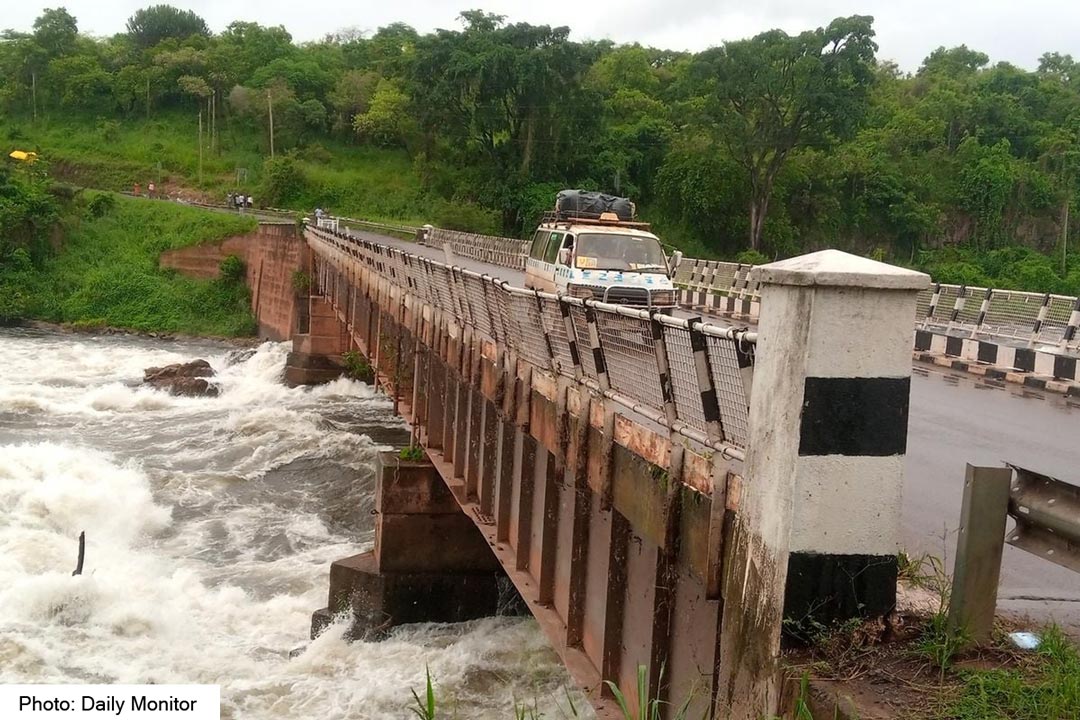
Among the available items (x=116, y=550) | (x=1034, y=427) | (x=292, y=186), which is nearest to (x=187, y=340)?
(x=292, y=186)

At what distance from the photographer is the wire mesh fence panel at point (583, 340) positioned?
7.16 metres

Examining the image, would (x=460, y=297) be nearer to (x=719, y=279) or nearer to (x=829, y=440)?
(x=829, y=440)

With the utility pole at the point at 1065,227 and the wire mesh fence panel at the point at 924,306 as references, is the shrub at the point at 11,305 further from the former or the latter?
the utility pole at the point at 1065,227

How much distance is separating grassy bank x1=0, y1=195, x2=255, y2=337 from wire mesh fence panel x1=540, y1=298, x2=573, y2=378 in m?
42.3

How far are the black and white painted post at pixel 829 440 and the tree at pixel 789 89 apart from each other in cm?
5587

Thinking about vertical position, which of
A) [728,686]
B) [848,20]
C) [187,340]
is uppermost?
[848,20]

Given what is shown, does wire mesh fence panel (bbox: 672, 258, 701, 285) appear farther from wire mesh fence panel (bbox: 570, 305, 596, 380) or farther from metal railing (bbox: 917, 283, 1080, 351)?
wire mesh fence panel (bbox: 570, 305, 596, 380)

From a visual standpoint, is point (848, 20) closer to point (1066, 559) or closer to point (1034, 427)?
point (1034, 427)

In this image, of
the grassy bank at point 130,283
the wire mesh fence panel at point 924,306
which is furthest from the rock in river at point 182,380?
the wire mesh fence panel at point 924,306

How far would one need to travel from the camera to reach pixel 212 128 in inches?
3132

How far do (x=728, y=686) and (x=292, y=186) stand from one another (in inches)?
2754

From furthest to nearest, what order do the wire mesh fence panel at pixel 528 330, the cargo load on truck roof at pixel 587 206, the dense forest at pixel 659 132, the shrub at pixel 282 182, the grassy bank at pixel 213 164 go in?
the grassy bank at pixel 213 164, the shrub at pixel 282 182, the dense forest at pixel 659 132, the cargo load on truck roof at pixel 587 206, the wire mesh fence panel at pixel 528 330

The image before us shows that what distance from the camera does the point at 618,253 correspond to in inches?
699

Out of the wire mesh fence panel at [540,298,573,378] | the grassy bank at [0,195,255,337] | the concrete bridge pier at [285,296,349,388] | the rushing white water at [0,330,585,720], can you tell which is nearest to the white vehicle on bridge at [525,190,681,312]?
the rushing white water at [0,330,585,720]
